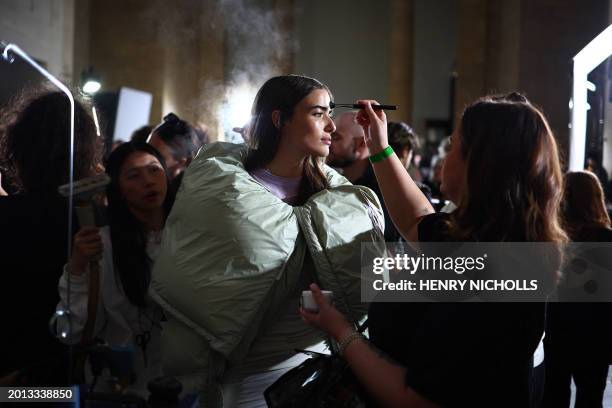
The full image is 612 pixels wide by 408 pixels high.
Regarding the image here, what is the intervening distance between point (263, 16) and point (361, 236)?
53.1 feet

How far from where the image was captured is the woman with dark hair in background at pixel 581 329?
3.21 metres

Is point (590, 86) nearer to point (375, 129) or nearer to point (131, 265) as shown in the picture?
point (375, 129)

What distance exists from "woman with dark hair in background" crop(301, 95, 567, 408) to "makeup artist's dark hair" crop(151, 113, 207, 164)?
9.46ft

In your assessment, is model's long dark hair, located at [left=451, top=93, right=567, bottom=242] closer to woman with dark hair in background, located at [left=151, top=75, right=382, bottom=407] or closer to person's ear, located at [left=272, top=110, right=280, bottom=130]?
woman with dark hair in background, located at [left=151, top=75, right=382, bottom=407]

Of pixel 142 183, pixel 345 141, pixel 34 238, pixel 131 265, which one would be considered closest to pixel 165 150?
pixel 345 141

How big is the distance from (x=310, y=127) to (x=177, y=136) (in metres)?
2.28

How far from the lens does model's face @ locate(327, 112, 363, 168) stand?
12.4ft

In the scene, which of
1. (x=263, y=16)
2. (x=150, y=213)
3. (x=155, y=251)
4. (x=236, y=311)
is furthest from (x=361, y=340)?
(x=263, y=16)

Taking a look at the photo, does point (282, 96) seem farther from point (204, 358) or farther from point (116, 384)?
point (116, 384)

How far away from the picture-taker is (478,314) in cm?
152

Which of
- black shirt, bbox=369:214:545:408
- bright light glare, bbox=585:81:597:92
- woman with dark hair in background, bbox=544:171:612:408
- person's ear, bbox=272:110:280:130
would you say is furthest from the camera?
bright light glare, bbox=585:81:597:92

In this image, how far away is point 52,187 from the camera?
1.91 meters

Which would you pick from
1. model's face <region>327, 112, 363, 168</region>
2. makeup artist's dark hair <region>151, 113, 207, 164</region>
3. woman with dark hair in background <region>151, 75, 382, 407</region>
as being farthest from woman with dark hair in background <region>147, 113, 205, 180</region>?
woman with dark hair in background <region>151, 75, 382, 407</region>

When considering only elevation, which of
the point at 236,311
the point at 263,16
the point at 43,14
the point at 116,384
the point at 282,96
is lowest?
the point at 116,384
